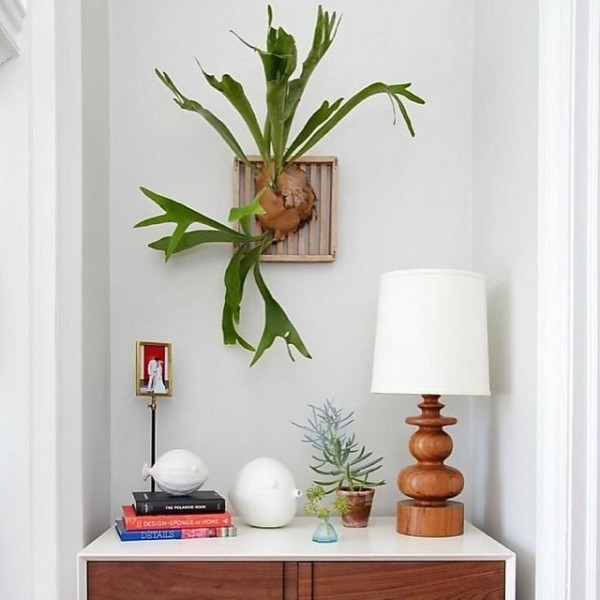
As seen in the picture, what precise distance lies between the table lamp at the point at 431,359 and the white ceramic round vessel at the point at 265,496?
0.24 m

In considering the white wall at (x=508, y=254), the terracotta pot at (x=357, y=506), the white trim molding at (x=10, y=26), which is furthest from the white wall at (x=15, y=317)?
the white wall at (x=508, y=254)

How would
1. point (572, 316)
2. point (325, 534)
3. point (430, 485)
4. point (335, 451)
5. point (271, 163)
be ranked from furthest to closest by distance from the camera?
point (271, 163) < point (335, 451) < point (430, 485) < point (325, 534) < point (572, 316)

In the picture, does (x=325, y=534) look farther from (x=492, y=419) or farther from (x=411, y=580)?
(x=492, y=419)

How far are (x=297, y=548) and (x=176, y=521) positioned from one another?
0.27m

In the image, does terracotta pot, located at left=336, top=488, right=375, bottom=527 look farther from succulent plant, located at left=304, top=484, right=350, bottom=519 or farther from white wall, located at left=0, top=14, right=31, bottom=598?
white wall, located at left=0, top=14, right=31, bottom=598

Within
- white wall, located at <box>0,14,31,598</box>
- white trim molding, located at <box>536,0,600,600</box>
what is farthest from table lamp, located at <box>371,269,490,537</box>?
white wall, located at <box>0,14,31,598</box>

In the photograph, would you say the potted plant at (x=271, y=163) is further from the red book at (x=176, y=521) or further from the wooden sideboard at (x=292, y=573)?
the wooden sideboard at (x=292, y=573)

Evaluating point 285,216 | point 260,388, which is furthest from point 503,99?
point 260,388

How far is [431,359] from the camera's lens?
211cm

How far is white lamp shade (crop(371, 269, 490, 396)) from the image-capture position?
211 centimetres

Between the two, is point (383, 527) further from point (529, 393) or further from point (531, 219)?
point (531, 219)

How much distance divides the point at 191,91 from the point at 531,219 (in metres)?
0.90

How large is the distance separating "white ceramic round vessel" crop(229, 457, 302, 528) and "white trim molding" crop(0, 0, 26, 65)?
0.99m

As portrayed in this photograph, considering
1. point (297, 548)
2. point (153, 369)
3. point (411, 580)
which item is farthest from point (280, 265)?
point (411, 580)
